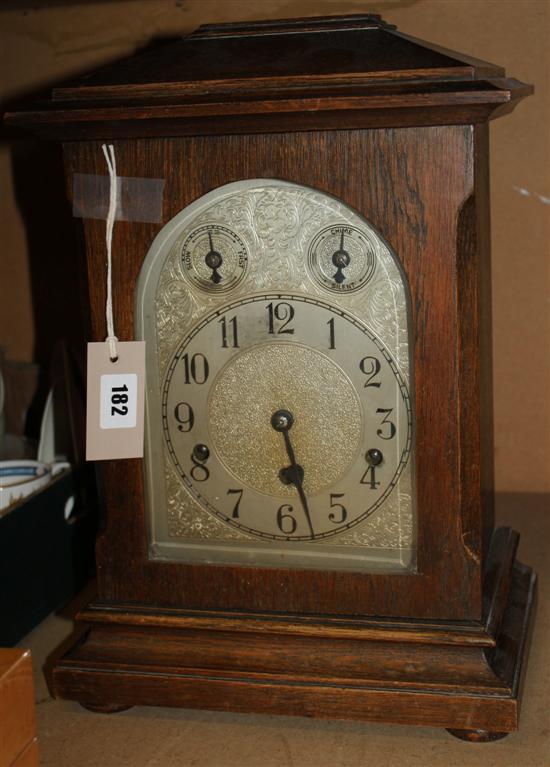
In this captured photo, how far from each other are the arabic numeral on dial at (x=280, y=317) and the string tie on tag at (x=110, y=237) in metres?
0.13

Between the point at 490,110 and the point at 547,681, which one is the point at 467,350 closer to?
the point at 490,110

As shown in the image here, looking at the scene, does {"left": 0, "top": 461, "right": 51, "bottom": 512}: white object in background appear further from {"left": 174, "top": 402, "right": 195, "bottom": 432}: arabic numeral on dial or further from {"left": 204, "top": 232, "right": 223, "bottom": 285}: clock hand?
{"left": 204, "top": 232, "right": 223, "bottom": 285}: clock hand

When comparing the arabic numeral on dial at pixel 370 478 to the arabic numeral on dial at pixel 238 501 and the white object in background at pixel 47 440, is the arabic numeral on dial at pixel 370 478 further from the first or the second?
the white object in background at pixel 47 440

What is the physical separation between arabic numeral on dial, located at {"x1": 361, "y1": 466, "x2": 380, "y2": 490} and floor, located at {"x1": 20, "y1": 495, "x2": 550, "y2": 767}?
0.66ft

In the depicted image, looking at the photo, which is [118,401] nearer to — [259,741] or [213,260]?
[213,260]

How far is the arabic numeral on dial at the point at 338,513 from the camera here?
2.85ft

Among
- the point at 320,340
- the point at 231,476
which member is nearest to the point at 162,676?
the point at 231,476

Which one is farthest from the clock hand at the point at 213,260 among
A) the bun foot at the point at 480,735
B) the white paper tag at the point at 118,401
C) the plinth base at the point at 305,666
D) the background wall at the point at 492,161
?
the background wall at the point at 492,161

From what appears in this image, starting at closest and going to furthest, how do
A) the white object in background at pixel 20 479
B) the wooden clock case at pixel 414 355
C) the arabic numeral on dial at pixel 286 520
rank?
1. the wooden clock case at pixel 414 355
2. the arabic numeral on dial at pixel 286 520
3. the white object in background at pixel 20 479

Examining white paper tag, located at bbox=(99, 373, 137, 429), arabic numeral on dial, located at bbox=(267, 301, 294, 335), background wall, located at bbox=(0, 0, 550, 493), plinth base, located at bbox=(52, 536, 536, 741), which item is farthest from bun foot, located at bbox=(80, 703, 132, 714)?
background wall, located at bbox=(0, 0, 550, 493)

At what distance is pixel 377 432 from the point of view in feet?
2.78

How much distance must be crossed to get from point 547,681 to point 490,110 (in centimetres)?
50

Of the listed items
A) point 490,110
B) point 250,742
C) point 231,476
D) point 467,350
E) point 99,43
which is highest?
point 99,43

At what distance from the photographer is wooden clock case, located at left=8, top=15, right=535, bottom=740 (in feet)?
2.54
